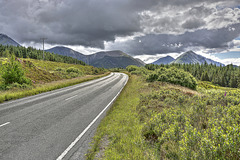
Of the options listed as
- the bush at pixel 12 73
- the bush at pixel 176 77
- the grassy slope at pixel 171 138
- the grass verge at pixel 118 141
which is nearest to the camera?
the grassy slope at pixel 171 138

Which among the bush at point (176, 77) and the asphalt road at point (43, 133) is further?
the bush at point (176, 77)

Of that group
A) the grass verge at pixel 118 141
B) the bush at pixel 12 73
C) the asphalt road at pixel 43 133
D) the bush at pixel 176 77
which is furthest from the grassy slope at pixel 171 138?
the bush at pixel 176 77

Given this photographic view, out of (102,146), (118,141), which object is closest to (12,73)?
(102,146)

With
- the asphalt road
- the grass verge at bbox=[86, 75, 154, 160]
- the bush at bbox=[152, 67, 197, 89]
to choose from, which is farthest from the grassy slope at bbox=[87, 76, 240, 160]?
the bush at bbox=[152, 67, 197, 89]

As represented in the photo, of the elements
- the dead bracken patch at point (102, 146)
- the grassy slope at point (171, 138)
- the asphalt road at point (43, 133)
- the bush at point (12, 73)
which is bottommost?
the dead bracken patch at point (102, 146)

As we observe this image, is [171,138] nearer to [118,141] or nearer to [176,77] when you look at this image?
[118,141]

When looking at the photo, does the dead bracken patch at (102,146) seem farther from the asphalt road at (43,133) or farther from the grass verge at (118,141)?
the asphalt road at (43,133)

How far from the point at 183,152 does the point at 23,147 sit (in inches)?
200

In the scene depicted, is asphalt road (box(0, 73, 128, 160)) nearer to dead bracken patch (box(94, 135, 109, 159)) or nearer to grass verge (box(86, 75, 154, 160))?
grass verge (box(86, 75, 154, 160))

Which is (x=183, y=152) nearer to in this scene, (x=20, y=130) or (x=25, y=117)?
(x=20, y=130)

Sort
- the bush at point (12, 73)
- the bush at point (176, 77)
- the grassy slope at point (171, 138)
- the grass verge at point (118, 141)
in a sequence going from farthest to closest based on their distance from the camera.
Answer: the bush at point (176, 77), the bush at point (12, 73), the grass verge at point (118, 141), the grassy slope at point (171, 138)

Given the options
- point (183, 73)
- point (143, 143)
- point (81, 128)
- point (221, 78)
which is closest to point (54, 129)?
point (81, 128)

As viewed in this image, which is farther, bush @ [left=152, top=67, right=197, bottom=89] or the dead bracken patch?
bush @ [left=152, top=67, right=197, bottom=89]

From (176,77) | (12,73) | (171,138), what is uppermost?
(12,73)
